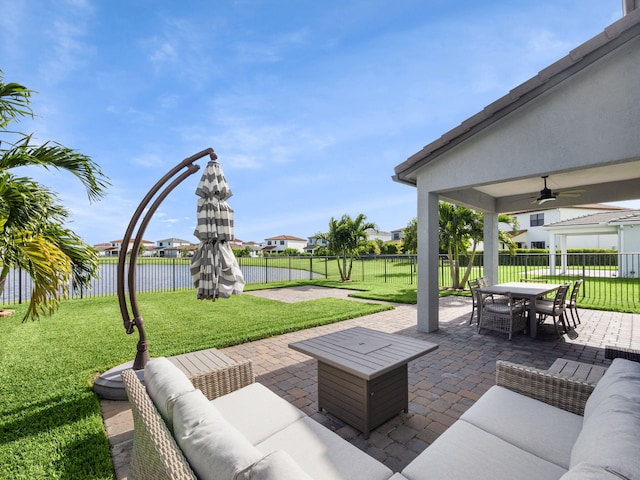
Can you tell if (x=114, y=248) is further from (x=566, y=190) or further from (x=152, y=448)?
(x=566, y=190)

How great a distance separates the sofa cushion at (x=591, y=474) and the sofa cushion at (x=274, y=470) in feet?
3.16

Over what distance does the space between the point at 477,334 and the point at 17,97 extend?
8247 millimetres

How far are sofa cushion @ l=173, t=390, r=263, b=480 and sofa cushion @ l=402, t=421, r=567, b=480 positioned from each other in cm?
105

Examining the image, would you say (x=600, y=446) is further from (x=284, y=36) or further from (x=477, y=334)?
(x=284, y=36)

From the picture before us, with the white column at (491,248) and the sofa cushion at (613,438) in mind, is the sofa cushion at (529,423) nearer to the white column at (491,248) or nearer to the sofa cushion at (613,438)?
the sofa cushion at (613,438)

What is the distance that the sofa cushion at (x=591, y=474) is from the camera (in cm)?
103

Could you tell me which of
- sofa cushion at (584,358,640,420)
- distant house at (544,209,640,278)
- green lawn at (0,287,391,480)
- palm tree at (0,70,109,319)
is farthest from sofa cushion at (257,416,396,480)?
distant house at (544,209,640,278)

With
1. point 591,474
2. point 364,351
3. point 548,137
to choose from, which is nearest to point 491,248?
point 548,137

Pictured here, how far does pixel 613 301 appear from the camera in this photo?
9266 millimetres

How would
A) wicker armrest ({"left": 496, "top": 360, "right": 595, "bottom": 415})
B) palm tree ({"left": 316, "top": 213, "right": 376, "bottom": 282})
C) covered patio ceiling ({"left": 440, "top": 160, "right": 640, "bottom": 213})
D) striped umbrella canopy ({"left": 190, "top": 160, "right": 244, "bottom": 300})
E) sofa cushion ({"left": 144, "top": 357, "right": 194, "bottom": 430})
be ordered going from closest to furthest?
sofa cushion ({"left": 144, "top": 357, "right": 194, "bottom": 430})
wicker armrest ({"left": 496, "top": 360, "right": 595, "bottom": 415})
striped umbrella canopy ({"left": 190, "top": 160, "right": 244, "bottom": 300})
covered patio ceiling ({"left": 440, "top": 160, "right": 640, "bottom": 213})
palm tree ({"left": 316, "top": 213, "right": 376, "bottom": 282})

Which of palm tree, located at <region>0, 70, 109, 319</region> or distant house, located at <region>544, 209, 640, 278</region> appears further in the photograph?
distant house, located at <region>544, 209, 640, 278</region>

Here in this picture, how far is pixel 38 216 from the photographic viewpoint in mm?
3158

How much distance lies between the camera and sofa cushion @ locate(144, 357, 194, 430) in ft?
5.90

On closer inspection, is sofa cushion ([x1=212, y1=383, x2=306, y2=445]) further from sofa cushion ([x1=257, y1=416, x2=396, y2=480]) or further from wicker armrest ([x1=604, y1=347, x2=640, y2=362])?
wicker armrest ([x1=604, y1=347, x2=640, y2=362])
